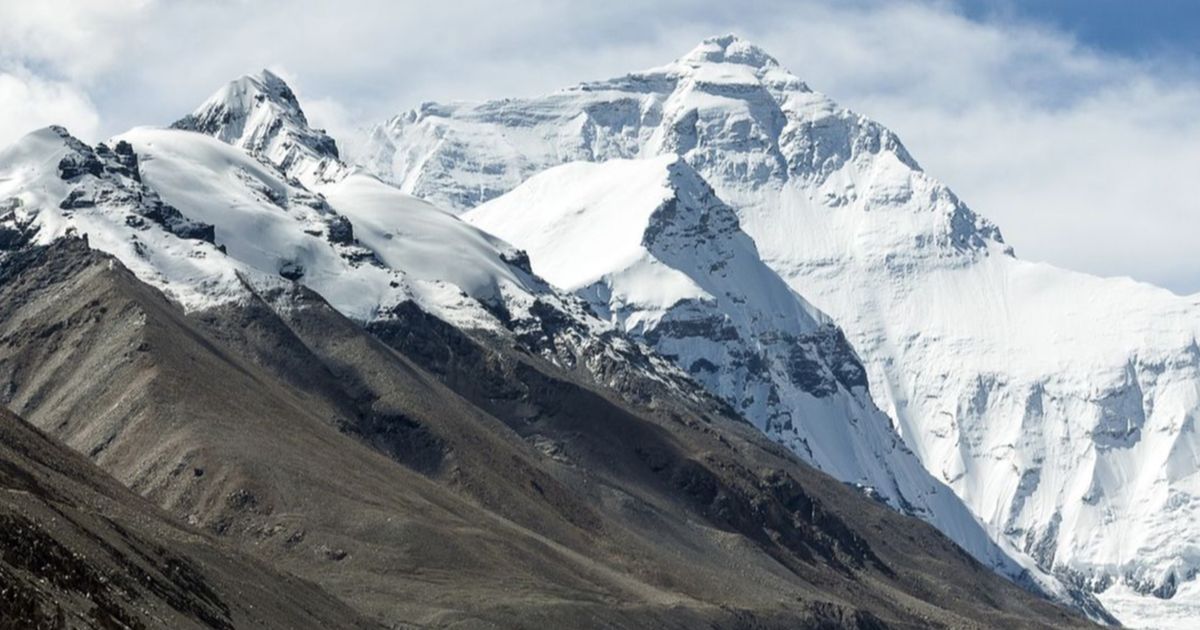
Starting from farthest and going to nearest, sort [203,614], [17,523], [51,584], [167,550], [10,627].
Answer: [167,550] < [203,614] < [17,523] < [51,584] < [10,627]

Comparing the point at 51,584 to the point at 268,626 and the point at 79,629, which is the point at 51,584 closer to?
the point at 79,629

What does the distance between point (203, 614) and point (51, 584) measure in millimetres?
34507

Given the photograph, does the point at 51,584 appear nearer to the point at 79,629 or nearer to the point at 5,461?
the point at 79,629

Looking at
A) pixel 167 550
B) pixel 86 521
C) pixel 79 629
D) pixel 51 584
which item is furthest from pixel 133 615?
pixel 167 550

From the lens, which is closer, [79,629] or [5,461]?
[79,629]

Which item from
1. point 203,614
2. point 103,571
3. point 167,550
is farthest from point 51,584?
point 167,550

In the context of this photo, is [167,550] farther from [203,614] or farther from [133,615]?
[133,615]

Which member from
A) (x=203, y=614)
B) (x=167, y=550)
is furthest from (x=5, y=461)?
(x=203, y=614)

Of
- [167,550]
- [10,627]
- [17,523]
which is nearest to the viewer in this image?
[10,627]

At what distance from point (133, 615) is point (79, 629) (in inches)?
731

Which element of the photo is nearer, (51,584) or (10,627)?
(10,627)

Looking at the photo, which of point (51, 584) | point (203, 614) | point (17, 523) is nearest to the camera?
point (51, 584)

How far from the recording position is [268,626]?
645 ft

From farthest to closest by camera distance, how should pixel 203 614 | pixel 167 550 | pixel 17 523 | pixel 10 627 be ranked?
pixel 167 550, pixel 203 614, pixel 17 523, pixel 10 627
